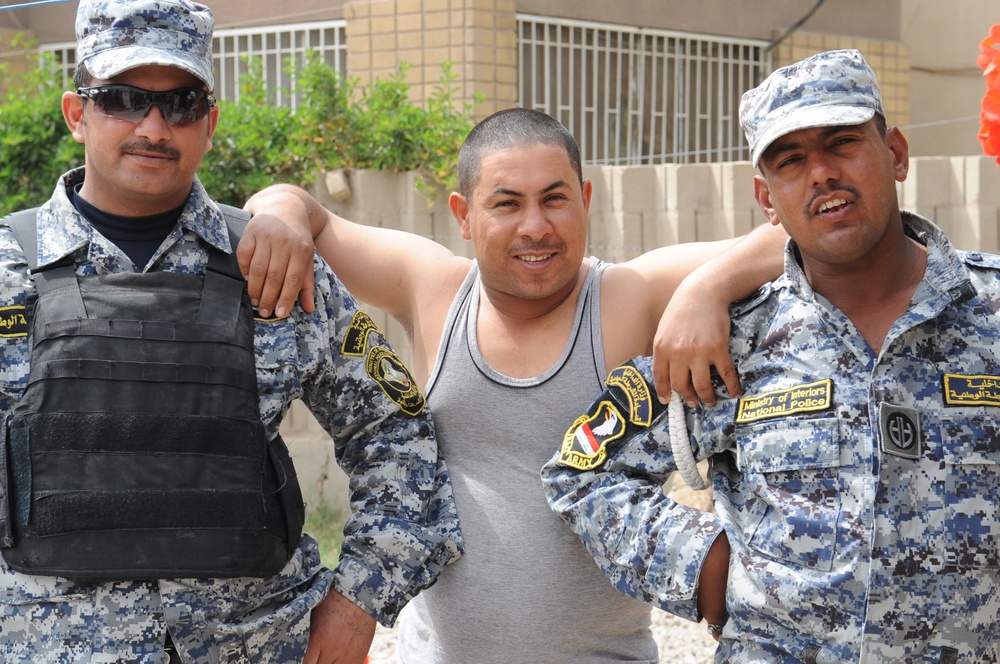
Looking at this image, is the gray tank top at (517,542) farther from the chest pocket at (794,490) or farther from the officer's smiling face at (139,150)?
the officer's smiling face at (139,150)

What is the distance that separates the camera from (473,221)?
2.96 meters

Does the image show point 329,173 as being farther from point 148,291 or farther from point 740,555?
point 740,555

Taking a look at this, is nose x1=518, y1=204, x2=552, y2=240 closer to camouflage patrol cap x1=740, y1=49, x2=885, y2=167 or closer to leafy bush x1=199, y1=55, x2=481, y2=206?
camouflage patrol cap x1=740, y1=49, x2=885, y2=167

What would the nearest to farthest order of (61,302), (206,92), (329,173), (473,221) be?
1. (61,302)
2. (206,92)
3. (473,221)
4. (329,173)

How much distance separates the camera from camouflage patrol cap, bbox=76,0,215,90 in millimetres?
2566

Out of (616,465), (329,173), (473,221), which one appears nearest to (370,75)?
(329,173)

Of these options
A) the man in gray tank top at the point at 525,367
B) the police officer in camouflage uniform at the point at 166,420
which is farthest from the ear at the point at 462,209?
the police officer in camouflage uniform at the point at 166,420

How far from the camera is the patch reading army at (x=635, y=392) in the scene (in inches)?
103

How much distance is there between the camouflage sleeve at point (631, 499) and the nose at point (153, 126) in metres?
1.10

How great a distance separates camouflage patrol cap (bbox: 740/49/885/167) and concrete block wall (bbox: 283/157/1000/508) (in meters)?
3.50

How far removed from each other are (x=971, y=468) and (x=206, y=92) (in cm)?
180

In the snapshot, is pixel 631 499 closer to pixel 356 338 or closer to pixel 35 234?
pixel 356 338

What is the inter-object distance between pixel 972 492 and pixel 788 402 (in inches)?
15.1

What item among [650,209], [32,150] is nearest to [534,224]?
[650,209]
